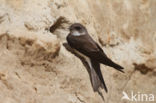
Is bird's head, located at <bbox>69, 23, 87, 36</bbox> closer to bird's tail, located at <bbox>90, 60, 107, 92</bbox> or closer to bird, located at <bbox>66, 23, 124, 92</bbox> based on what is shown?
bird, located at <bbox>66, 23, 124, 92</bbox>

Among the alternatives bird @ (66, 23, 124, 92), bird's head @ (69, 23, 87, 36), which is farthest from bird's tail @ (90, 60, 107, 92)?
bird's head @ (69, 23, 87, 36)

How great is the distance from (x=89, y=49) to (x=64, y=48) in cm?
19

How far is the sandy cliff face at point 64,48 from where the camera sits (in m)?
2.16

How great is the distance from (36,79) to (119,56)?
0.85 m

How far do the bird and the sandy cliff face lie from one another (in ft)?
0.19

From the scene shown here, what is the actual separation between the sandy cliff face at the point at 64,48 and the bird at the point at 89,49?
6cm

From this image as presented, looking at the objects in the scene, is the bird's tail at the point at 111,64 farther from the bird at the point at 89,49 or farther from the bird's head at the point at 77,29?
the bird's head at the point at 77,29

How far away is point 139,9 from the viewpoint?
3.15 metres

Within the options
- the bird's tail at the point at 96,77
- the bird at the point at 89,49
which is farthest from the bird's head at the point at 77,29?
the bird's tail at the point at 96,77

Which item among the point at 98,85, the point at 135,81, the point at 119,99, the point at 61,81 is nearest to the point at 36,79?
the point at 61,81

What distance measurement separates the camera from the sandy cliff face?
7.07 ft

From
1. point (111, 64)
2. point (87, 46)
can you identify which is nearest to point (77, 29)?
point (87, 46)

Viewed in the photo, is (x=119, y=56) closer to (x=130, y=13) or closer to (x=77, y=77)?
(x=130, y=13)

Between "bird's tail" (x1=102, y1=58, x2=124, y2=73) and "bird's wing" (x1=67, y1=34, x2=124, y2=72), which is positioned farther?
"bird's wing" (x1=67, y1=34, x2=124, y2=72)
